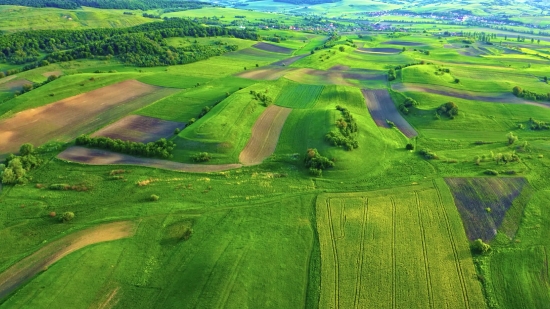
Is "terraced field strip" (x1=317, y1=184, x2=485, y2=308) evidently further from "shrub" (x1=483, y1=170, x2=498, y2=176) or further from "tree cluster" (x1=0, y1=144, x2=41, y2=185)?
"tree cluster" (x1=0, y1=144, x2=41, y2=185)

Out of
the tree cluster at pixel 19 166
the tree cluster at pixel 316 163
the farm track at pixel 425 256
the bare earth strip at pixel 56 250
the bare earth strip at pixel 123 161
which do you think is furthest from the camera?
the bare earth strip at pixel 123 161

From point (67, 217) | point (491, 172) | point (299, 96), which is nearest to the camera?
point (67, 217)

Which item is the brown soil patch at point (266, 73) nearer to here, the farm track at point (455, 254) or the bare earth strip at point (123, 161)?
the bare earth strip at point (123, 161)

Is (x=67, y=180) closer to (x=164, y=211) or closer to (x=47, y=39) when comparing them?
(x=164, y=211)

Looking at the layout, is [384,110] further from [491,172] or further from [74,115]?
[74,115]

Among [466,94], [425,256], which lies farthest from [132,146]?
[466,94]

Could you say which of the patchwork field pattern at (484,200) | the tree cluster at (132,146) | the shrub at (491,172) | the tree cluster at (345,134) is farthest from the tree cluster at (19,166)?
the shrub at (491,172)

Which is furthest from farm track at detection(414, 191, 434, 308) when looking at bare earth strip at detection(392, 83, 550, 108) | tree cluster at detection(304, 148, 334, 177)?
bare earth strip at detection(392, 83, 550, 108)
